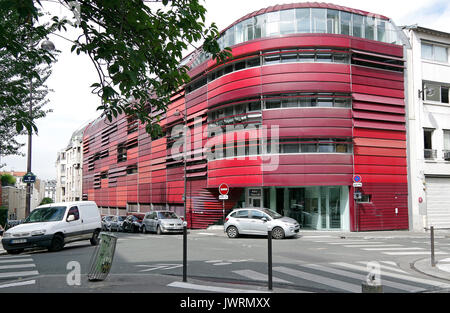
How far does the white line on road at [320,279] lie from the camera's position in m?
7.71

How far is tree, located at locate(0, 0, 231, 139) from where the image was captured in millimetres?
6270

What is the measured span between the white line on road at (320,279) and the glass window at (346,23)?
1887 cm

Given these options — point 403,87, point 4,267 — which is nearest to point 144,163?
point 403,87

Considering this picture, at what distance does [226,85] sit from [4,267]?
18.2 m

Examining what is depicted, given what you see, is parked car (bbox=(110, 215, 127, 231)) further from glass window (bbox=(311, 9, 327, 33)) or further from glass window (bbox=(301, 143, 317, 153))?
glass window (bbox=(311, 9, 327, 33))

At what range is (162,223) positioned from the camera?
80.7ft

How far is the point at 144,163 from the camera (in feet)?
136

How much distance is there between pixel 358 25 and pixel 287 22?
4.52 meters

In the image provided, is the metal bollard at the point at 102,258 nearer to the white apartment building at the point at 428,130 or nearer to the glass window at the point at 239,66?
the glass window at the point at 239,66

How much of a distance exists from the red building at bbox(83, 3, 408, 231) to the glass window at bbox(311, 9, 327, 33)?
0.06 meters

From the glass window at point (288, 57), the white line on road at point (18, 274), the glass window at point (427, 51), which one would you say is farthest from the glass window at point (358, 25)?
the white line on road at point (18, 274)

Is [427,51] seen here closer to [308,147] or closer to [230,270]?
[308,147]

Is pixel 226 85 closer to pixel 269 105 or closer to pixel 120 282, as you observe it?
pixel 269 105

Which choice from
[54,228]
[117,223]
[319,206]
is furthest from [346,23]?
[117,223]
